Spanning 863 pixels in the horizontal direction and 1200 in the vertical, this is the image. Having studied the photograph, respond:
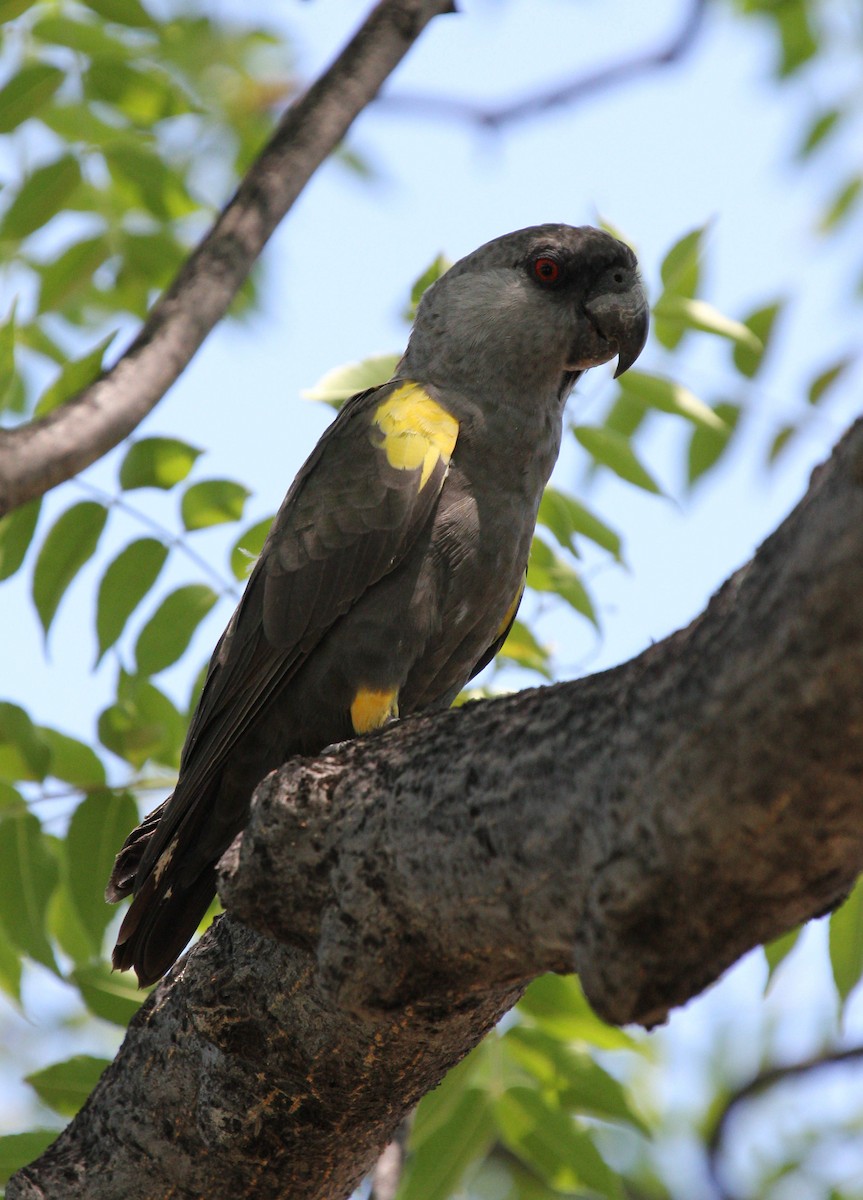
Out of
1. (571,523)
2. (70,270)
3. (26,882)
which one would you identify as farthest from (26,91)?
(26,882)

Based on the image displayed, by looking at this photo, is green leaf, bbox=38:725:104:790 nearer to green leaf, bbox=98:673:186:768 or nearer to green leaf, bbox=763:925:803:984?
green leaf, bbox=98:673:186:768

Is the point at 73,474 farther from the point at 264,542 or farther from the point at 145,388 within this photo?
the point at 264,542

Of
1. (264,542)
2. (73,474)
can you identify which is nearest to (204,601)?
(264,542)

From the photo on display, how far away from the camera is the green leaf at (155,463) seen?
12.3 feet

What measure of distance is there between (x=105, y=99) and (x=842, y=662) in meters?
3.88

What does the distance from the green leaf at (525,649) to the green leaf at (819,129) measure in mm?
2859

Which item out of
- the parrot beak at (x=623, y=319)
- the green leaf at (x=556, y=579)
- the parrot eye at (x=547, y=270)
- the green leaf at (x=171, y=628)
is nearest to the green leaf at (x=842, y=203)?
the parrot beak at (x=623, y=319)

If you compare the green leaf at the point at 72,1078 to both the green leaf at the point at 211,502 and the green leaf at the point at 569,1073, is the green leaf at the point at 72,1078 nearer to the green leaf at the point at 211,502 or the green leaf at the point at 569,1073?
the green leaf at the point at 569,1073

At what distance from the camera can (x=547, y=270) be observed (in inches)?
164

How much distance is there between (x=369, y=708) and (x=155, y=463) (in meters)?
1.09

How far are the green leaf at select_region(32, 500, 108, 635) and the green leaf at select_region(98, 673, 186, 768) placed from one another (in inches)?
14.8

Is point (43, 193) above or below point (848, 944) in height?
above

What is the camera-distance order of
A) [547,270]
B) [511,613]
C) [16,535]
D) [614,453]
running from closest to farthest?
1. [16,535]
2. [614,453]
3. [511,613]
4. [547,270]

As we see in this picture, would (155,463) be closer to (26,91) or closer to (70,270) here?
(70,270)
